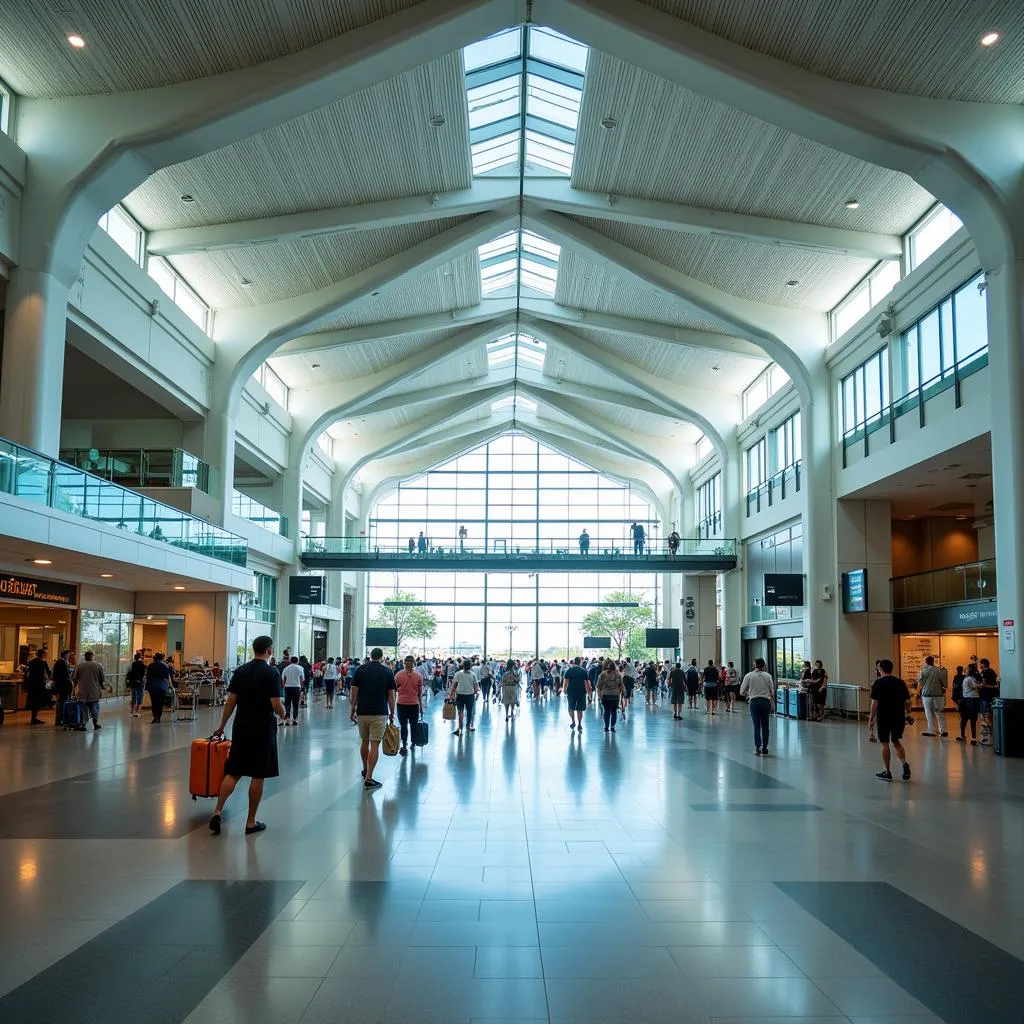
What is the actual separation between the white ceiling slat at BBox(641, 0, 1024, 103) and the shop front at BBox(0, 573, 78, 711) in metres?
16.5

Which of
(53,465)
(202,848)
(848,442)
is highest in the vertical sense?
→ (848,442)

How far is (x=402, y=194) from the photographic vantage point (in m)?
21.8

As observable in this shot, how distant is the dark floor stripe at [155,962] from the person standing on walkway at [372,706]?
422 cm

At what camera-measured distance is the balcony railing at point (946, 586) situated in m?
19.5

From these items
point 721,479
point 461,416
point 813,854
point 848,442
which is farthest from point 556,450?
point 813,854

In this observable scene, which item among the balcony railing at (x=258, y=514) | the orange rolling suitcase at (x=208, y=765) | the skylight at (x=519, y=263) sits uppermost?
the skylight at (x=519, y=263)

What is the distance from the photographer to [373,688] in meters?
10.1

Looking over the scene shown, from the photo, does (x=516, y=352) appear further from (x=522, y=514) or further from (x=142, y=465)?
(x=142, y=465)

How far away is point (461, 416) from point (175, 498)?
70.5 feet

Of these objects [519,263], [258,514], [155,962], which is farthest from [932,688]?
[258,514]

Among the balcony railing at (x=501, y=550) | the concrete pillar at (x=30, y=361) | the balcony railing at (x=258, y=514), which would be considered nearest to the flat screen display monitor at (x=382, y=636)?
the balcony railing at (x=501, y=550)

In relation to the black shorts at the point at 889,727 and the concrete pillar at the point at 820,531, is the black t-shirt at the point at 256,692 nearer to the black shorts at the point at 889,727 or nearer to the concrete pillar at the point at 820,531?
the black shorts at the point at 889,727

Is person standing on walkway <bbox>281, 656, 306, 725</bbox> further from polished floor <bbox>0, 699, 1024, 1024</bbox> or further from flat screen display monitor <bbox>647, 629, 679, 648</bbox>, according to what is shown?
flat screen display monitor <bbox>647, 629, 679, 648</bbox>

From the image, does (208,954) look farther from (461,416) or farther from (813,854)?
(461,416)
